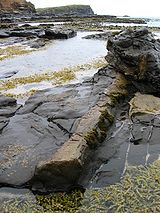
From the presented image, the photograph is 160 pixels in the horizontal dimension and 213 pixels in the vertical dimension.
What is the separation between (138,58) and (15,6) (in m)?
135

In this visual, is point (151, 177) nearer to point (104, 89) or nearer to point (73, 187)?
point (73, 187)

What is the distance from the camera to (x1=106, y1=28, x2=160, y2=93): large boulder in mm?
15430

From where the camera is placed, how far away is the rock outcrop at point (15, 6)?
131 meters

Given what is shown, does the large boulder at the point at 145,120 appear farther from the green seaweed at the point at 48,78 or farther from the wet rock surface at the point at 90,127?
the green seaweed at the point at 48,78

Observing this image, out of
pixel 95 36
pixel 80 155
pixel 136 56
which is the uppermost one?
pixel 136 56

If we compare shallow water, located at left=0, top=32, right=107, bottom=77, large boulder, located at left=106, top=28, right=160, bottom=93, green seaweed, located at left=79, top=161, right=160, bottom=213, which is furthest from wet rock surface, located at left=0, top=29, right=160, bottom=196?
shallow water, located at left=0, top=32, right=107, bottom=77

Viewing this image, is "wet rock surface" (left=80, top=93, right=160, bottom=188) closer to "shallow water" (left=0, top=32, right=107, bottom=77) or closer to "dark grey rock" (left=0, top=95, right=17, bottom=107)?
"dark grey rock" (left=0, top=95, right=17, bottom=107)

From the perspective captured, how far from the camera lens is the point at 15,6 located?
140375 mm

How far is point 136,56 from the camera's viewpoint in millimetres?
15781

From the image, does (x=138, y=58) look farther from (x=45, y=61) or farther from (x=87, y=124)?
(x=45, y=61)

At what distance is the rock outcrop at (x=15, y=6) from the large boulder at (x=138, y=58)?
4659 inches

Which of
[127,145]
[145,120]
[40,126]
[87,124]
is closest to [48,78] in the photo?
[40,126]

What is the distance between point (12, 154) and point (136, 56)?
339 inches

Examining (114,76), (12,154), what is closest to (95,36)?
(114,76)
